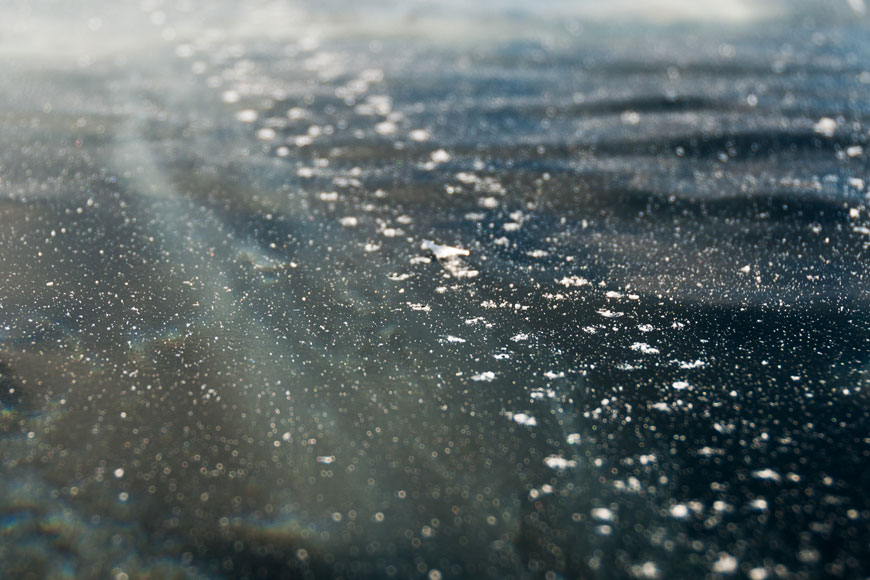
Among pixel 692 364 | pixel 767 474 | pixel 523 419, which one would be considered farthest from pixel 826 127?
pixel 523 419

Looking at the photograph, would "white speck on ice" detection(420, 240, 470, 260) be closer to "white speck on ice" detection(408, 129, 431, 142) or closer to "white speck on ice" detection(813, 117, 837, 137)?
"white speck on ice" detection(408, 129, 431, 142)

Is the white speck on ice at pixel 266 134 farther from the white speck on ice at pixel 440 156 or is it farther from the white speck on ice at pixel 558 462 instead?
the white speck on ice at pixel 558 462

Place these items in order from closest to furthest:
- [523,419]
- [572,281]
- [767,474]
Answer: [767,474]
[523,419]
[572,281]

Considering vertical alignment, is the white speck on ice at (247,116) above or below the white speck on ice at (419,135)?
above

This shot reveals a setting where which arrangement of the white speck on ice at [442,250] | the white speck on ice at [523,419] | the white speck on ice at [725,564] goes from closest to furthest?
the white speck on ice at [725,564]
the white speck on ice at [523,419]
the white speck on ice at [442,250]

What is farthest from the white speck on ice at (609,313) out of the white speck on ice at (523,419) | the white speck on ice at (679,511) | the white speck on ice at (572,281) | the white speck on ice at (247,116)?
the white speck on ice at (247,116)

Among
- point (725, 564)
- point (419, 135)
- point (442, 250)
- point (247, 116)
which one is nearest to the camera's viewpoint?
point (725, 564)

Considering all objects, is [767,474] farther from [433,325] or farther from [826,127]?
[826,127]

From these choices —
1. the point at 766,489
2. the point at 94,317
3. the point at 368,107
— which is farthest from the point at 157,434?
the point at 368,107

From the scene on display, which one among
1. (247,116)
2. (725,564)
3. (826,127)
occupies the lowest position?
(725,564)
